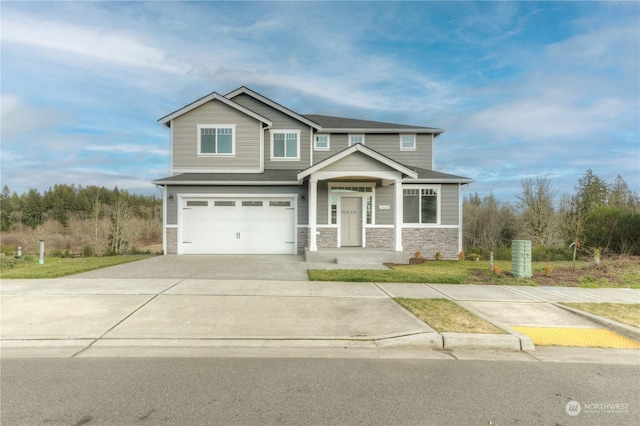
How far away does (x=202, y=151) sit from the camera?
58.3ft

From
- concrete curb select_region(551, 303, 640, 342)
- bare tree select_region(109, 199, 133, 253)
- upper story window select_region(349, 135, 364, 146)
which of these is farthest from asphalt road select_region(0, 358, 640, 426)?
bare tree select_region(109, 199, 133, 253)

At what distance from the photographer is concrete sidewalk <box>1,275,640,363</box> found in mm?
5414

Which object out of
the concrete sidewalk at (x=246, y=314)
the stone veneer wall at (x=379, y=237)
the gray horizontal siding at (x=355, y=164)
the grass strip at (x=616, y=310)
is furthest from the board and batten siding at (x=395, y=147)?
the grass strip at (x=616, y=310)

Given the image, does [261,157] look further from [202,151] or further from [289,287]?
[289,287]

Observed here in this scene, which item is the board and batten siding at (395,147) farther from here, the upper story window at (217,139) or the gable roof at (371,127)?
the upper story window at (217,139)

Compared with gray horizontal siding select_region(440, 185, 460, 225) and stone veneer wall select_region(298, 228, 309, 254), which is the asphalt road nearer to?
stone veneer wall select_region(298, 228, 309, 254)

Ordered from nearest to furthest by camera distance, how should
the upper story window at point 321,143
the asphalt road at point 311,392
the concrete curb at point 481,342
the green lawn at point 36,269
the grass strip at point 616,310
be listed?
the asphalt road at point 311,392 → the concrete curb at point 481,342 → the grass strip at point 616,310 → the green lawn at point 36,269 → the upper story window at point 321,143

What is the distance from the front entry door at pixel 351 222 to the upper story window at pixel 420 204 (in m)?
2.38

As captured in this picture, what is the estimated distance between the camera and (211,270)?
11531mm

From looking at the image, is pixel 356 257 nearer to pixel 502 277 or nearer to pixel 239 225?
pixel 502 277

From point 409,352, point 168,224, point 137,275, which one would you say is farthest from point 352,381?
point 168,224

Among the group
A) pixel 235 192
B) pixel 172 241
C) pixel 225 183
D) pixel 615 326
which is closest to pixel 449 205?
pixel 235 192

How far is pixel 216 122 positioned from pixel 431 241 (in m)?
12.1

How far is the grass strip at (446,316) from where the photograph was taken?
5.83m
